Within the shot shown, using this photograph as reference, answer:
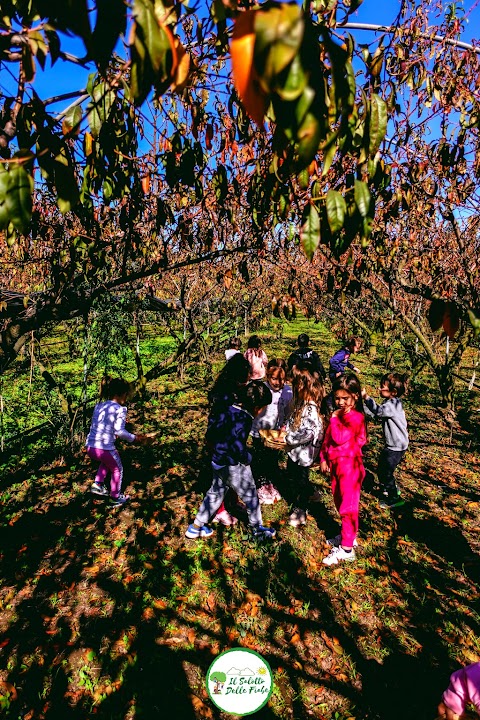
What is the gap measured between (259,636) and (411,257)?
5479 millimetres

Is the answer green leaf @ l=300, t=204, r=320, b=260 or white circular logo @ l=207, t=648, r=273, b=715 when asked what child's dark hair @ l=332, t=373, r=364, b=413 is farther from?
green leaf @ l=300, t=204, r=320, b=260

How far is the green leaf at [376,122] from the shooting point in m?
1.33

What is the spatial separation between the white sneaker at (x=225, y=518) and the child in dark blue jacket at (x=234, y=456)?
1.21 ft

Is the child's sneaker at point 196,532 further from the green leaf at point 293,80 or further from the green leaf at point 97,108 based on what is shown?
the green leaf at point 293,80

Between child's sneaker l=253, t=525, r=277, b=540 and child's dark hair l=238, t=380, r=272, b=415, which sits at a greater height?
child's dark hair l=238, t=380, r=272, b=415

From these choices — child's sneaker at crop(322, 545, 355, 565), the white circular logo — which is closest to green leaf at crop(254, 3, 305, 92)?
the white circular logo

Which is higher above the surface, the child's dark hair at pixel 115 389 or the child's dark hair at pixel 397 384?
the child's dark hair at pixel 397 384

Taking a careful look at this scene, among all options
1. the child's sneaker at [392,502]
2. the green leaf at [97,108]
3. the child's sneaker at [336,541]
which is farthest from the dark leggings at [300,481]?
the green leaf at [97,108]

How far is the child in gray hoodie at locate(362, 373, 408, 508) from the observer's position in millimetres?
5000

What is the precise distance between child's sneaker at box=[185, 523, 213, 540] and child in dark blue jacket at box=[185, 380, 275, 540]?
1 centimetres

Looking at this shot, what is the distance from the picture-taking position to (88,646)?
10.6 ft

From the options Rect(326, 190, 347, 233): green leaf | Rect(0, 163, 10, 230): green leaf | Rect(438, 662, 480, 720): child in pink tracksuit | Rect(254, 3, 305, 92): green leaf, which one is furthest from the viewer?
Rect(438, 662, 480, 720): child in pink tracksuit

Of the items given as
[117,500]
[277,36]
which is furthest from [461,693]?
[117,500]

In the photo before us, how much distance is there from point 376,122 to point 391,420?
171 inches
